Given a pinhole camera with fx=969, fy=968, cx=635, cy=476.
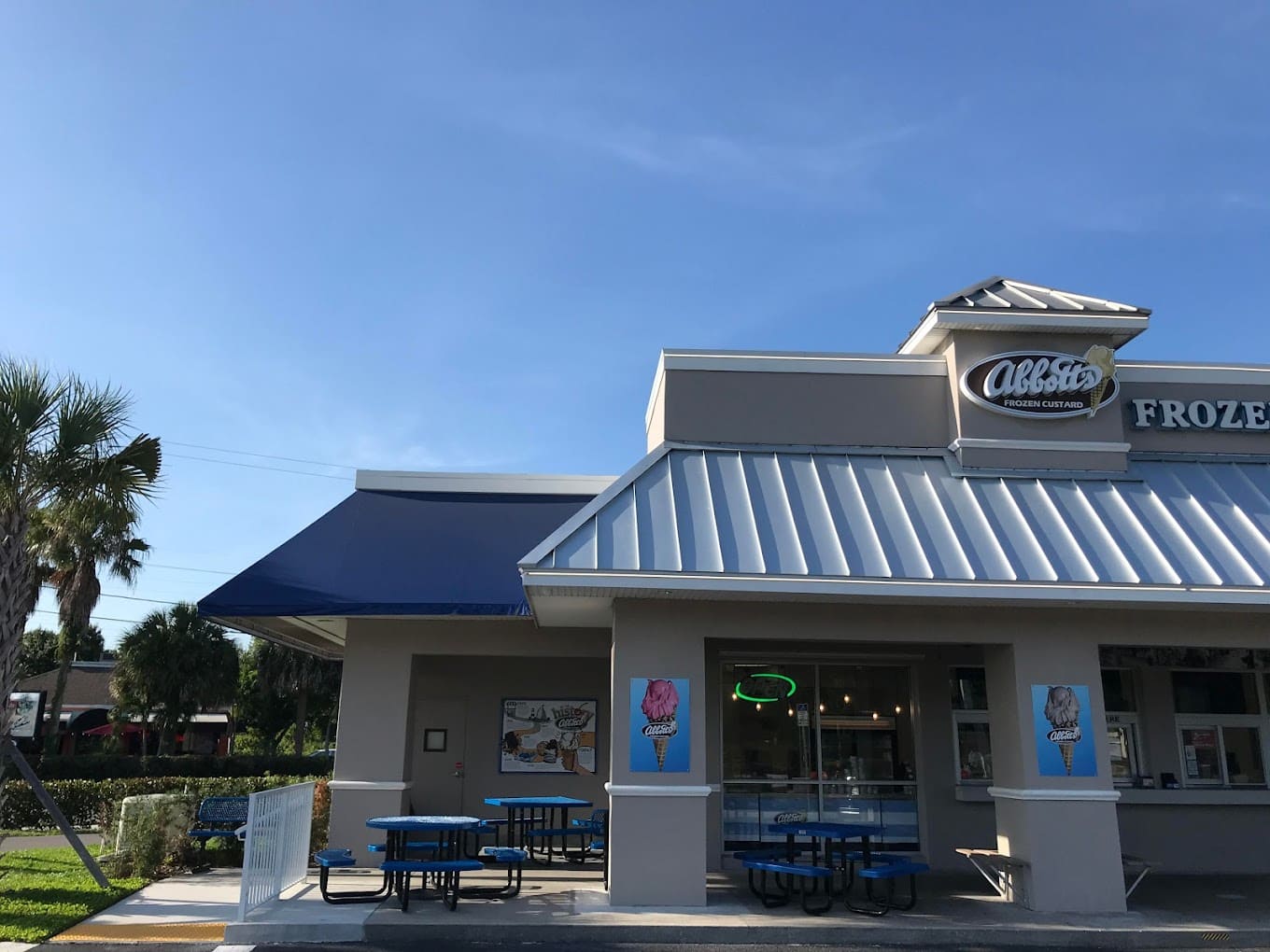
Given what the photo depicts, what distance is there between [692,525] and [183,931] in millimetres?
6273

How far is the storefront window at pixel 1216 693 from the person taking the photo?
13805mm

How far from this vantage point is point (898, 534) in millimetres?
10852

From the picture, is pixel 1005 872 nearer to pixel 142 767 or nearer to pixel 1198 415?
pixel 1198 415

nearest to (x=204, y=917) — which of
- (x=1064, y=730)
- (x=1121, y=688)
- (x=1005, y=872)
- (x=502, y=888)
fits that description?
(x=502, y=888)

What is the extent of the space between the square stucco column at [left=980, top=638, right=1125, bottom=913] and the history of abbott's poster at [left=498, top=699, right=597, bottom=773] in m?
6.14

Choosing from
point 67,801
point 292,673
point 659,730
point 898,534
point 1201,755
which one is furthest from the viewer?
point 292,673

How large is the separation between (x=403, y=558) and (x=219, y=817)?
401 cm

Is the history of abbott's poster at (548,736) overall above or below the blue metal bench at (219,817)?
above

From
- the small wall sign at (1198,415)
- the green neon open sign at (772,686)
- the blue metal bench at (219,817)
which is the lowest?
the blue metal bench at (219,817)

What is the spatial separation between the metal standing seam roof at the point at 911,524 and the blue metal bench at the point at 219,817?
5927 millimetres

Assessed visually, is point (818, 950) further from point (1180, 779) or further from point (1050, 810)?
point (1180, 779)

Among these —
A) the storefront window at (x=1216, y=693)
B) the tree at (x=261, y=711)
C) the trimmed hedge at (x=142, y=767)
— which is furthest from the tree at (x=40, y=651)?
the storefront window at (x=1216, y=693)

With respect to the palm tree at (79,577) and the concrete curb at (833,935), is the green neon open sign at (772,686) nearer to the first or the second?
the concrete curb at (833,935)

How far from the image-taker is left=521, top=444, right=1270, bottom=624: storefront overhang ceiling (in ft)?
32.7
